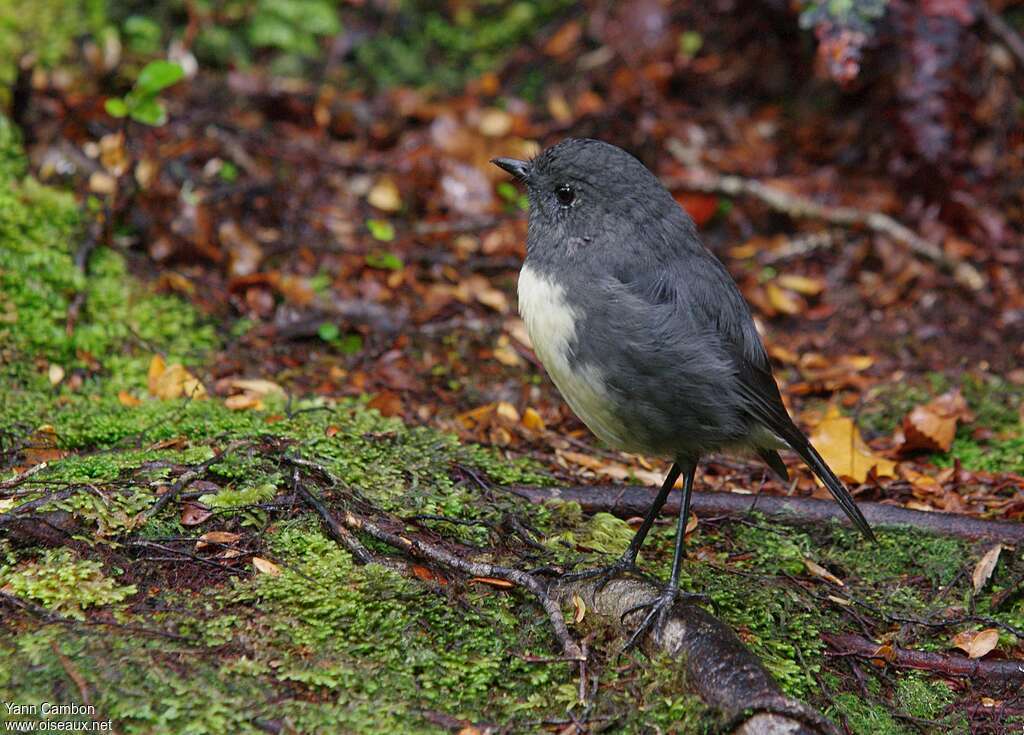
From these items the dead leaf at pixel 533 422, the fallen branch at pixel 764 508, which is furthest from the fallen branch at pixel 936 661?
the dead leaf at pixel 533 422

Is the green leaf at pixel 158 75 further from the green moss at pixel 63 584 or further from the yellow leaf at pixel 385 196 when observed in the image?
the green moss at pixel 63 584

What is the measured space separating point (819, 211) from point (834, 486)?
3.43 meters

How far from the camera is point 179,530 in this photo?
10.9 ft

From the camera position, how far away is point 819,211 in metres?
6.59

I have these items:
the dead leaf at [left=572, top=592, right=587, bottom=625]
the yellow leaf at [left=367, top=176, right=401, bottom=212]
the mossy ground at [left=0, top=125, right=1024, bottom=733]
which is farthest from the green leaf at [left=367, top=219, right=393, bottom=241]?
the dead leaf at [left=572, top=592, right=587, bottom=625]

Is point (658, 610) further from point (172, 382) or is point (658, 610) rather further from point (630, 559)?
point (172, 382)

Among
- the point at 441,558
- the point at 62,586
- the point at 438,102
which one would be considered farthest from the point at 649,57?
the point at 62,586

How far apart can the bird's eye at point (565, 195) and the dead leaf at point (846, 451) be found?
183cm

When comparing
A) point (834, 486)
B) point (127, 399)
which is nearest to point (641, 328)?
point (834, 486)

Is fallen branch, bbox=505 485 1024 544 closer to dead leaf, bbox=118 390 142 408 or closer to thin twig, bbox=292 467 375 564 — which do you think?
thin twig, bbox=292 467 375 564

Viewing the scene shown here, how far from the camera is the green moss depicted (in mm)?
2891

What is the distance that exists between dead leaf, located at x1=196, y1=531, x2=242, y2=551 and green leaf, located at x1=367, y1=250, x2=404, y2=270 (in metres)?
2.72

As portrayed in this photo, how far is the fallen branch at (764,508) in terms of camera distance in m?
4.00

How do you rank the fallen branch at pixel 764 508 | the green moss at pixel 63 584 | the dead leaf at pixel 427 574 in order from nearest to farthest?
1. the green moss at pixel 63 584
2. the dead leaf at pixel 427 574
3. the fallen branch at pixel 764 508
